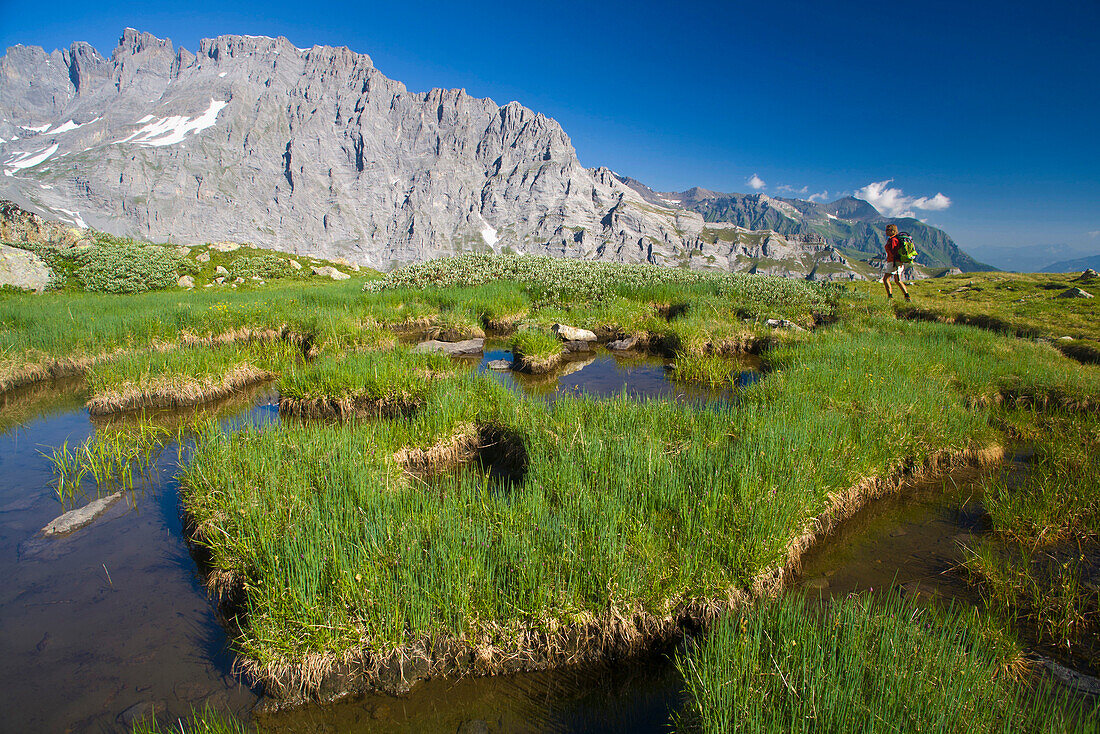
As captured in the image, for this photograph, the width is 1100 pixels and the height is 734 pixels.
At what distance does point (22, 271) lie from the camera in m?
24.1

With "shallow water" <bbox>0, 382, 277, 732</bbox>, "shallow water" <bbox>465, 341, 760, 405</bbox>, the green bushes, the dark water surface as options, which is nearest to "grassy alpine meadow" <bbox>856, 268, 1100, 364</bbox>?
"shallow water" <bbox>465, 341, 760, 405</bbox>

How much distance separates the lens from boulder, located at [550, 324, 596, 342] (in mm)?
17766

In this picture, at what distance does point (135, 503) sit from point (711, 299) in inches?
800

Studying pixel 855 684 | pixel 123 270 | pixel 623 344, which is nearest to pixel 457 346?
pixel 623 344

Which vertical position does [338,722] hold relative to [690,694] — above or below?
below

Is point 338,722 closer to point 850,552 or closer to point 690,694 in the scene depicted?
point 690,694

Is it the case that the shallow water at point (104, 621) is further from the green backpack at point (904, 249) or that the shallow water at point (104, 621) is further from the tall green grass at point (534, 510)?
the green backpack at point (904, 249)

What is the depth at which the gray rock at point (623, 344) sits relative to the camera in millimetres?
17906

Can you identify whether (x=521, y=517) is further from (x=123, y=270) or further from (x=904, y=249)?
(x=123, y=270)

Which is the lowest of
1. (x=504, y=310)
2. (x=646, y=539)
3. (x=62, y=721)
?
(x=62, y=721)

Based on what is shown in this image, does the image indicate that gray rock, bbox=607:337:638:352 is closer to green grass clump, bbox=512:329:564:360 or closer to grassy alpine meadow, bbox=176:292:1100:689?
green grass clump, bbox=512:329:564:360

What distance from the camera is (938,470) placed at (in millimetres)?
8227

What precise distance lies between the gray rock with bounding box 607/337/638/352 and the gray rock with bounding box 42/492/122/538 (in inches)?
571

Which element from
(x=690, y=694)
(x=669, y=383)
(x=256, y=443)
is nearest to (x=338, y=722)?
(x=690, y=694)
